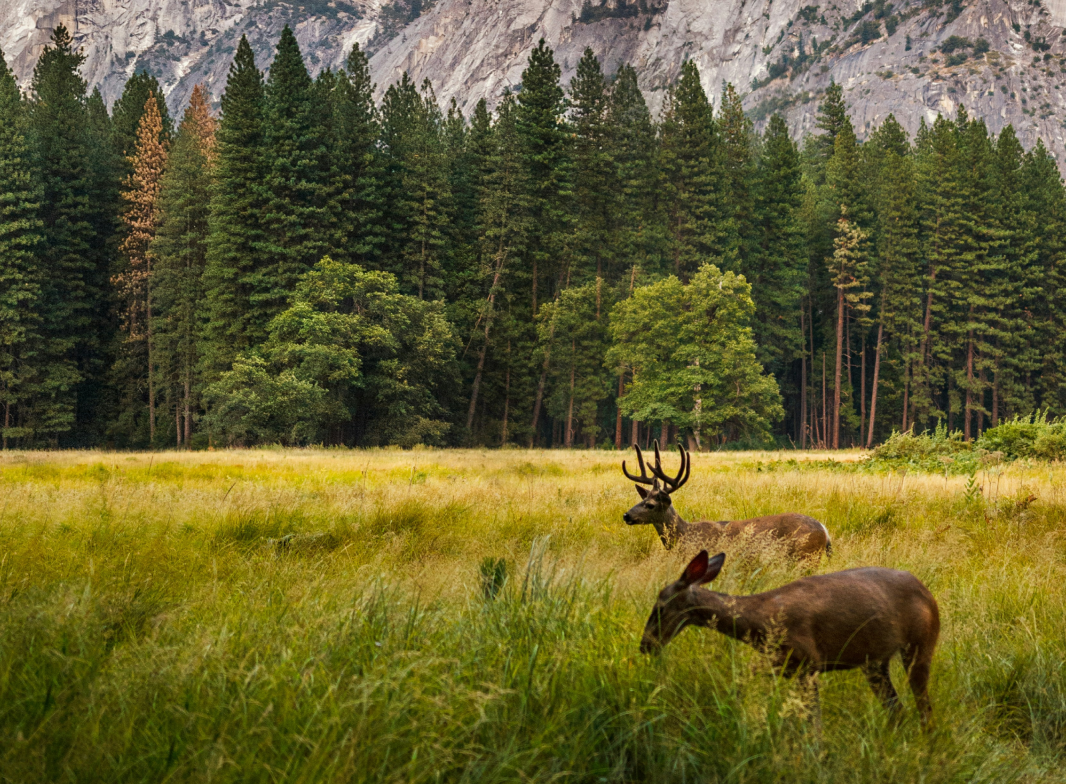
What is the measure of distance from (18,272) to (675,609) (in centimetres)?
4355

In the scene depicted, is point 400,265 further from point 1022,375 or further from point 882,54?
point 882,54

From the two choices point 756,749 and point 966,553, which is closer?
point 756,749

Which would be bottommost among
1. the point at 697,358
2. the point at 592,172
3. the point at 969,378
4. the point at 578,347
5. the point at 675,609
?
the point at 675,609

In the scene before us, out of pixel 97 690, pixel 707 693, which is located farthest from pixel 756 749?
pixel 97 690

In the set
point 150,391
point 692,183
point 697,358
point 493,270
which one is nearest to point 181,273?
point 150,391

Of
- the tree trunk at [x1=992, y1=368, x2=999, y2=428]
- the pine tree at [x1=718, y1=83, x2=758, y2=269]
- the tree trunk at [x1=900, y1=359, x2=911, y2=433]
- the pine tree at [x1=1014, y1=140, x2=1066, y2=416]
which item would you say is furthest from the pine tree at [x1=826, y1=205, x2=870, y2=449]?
the pine tree at [x1=1014, y1=140, x2=1066, y2=416]

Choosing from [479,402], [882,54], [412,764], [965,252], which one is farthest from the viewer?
[882,54]

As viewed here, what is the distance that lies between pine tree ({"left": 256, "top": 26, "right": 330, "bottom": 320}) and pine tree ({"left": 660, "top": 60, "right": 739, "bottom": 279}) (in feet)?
64.9

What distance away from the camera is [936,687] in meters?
3.79

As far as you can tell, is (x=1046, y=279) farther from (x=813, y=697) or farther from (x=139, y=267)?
(x=813, y=697)

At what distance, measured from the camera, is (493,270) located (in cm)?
4319

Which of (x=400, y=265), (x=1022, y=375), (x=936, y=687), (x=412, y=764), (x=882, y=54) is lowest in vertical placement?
(x=936, y=687)

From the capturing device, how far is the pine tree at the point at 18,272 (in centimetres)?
3756

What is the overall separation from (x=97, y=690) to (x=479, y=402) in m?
42.7
